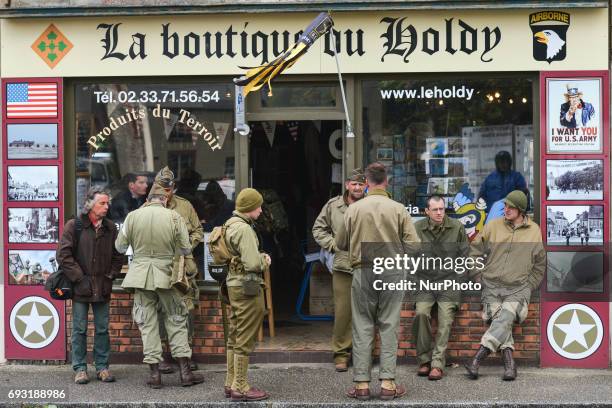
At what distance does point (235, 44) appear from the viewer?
31.2 ft

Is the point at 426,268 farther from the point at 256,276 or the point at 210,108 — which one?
the point at 210,108

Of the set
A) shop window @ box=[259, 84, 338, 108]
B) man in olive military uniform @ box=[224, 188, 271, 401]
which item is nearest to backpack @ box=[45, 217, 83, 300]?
man in olive military uniform @ box=[224, 188, 271, 401]

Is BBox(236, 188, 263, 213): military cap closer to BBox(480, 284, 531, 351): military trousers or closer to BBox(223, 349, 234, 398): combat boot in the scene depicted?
BBox(223, 349, 234, 398): combat boot

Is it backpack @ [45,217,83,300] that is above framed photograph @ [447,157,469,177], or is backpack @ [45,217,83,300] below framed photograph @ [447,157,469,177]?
below

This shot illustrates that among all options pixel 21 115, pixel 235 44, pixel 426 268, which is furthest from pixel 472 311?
pixel 21 115

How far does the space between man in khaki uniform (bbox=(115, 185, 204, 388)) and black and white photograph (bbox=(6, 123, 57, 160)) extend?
1.48m

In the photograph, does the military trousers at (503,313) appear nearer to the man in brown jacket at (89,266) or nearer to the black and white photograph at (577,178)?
the black and white photograph at (577,178)

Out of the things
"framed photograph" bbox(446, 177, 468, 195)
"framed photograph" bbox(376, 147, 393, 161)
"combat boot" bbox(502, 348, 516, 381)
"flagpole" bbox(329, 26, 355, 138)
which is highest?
"flagpole" bbox(329, 26, 355, 138)

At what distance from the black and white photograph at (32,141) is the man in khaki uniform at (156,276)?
148 centimetres

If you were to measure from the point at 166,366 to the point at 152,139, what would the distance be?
2282 mm

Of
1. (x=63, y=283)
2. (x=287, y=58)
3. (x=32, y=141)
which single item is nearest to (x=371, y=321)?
(x=287, y=58)

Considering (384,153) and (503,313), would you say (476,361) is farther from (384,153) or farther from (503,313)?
(384,153)

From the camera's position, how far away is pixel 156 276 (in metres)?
8.48

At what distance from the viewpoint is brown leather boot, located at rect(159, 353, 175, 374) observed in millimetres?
9219
